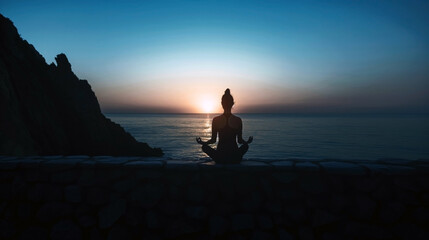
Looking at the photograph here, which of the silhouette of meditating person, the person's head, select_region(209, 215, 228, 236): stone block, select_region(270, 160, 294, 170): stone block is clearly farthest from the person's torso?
select_region(209, 215, 228, 236): stone block

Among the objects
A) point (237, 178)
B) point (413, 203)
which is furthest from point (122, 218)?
point (413, 203)

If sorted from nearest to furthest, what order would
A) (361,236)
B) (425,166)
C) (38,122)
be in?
(361,236)
(425,166)
(38,122)

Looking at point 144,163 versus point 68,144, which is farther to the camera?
point 68,144

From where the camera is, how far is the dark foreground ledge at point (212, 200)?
3375 mm

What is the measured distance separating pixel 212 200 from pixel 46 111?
16.4 m

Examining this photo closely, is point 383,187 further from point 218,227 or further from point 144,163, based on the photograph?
point 144,163

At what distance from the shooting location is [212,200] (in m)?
3.53

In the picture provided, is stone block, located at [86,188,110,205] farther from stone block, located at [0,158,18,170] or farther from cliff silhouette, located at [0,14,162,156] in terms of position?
cliff silhouette, located at [0,14,162,156]

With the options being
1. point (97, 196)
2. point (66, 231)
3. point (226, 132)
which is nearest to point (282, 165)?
point (226, 132)

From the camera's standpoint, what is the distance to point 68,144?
1639 centimetres

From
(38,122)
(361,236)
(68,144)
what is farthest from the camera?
(68,144)

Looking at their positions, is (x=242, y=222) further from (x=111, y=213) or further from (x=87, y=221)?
(x=87, y=221)

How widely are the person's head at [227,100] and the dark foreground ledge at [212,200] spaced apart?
1.23 metres

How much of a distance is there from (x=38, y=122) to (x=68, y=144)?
3.23 meters
